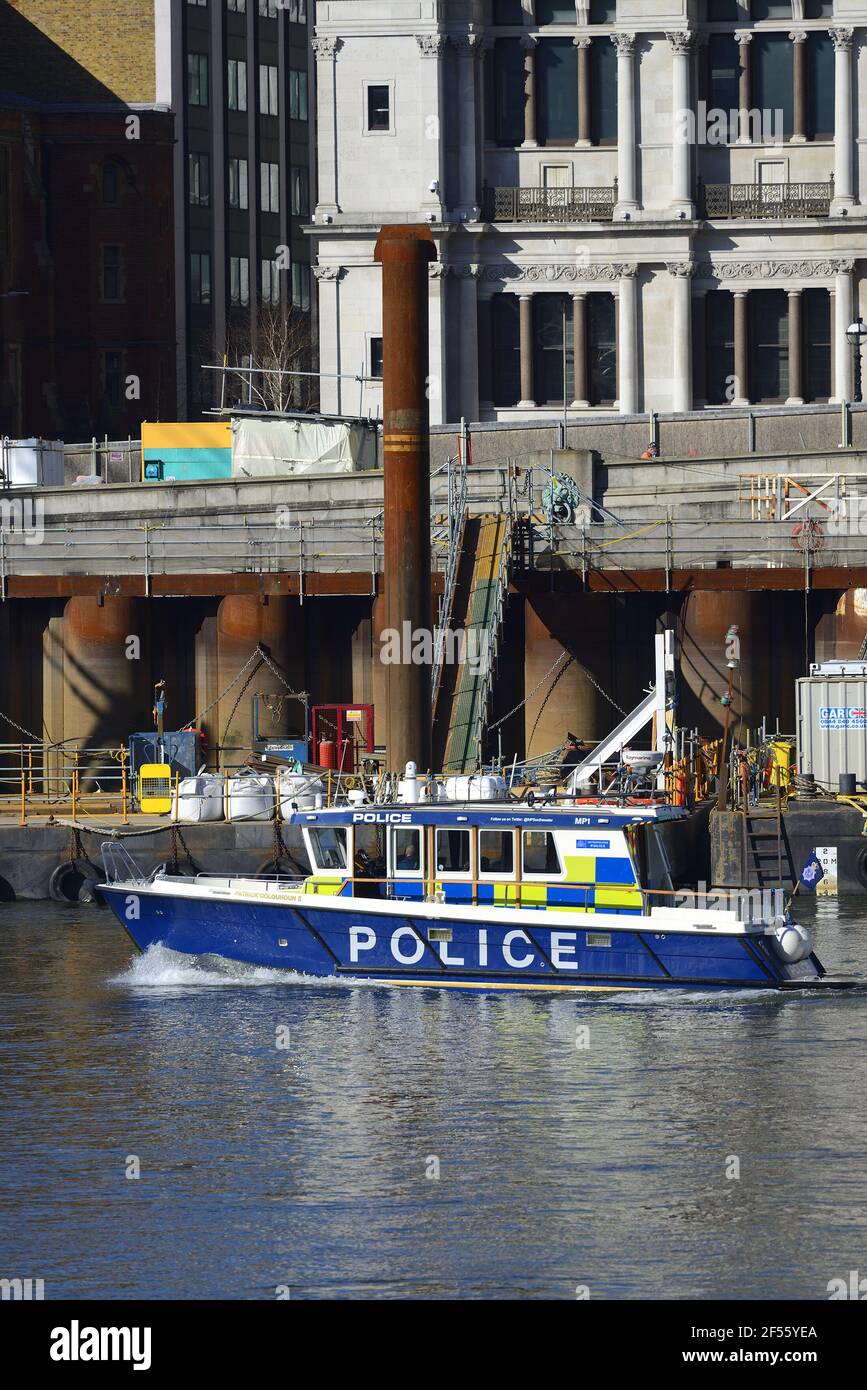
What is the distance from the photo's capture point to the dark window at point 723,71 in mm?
96562

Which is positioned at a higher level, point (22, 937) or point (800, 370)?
point (800, 370)

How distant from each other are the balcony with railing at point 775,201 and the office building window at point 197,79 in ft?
169

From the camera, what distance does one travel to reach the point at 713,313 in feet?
318

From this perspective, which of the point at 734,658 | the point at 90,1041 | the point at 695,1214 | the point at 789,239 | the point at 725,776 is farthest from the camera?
the point at 789,239

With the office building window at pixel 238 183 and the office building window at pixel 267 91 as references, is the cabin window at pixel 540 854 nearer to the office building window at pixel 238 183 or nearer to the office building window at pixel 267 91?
the office building window at pixel 238 183

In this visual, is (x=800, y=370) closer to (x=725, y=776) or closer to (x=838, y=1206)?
(x=725, y=776)

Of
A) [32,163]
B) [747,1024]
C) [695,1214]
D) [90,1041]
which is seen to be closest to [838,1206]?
[695,1214]

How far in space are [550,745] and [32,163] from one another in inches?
2598

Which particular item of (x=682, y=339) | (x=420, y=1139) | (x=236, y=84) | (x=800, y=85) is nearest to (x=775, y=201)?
(x=800, y=85)

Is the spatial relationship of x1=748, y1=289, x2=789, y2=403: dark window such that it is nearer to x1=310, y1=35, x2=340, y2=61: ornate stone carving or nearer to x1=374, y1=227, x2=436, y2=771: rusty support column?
x1=310, y1=35, x2=340, y2=61: ornate stone carving

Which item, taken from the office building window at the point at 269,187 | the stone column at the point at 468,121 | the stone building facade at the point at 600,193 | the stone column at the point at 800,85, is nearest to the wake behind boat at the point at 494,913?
the stone building facade at the point at 600,193

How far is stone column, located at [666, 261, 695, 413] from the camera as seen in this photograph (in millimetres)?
94750

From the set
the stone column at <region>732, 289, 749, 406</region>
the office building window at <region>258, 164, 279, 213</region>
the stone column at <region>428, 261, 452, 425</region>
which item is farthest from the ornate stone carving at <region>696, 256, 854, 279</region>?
the office building window at <region>258, 164, 279, 213</region>

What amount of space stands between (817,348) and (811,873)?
45011 millimetres
